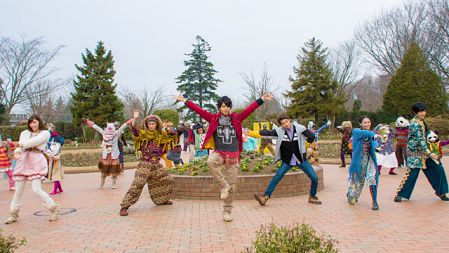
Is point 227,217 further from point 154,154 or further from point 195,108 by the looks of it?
point 154,154

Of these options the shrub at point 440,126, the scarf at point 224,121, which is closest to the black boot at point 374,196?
the scarf at point 224,121

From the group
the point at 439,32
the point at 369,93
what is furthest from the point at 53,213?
the point at 369,93

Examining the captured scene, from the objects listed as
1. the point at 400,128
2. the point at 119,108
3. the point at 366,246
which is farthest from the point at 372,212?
the point at 119,108

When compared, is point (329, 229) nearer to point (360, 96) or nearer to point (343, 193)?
point (343, 193)

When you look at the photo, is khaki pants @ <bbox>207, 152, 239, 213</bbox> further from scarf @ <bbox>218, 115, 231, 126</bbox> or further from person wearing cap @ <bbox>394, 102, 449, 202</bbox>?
person wearing cap @ <bbox>394, 102, 449, 202</bbox>

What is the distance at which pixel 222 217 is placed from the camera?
6312 mm

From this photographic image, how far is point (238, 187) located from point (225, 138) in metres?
1.96

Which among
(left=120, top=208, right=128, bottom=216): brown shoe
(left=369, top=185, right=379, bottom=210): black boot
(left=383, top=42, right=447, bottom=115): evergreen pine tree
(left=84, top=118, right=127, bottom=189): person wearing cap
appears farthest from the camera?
(left=383, top=42, right=447, bottom=115): evergreen pine tree

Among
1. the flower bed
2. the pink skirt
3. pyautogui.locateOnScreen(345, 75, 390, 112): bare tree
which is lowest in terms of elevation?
the flower bed

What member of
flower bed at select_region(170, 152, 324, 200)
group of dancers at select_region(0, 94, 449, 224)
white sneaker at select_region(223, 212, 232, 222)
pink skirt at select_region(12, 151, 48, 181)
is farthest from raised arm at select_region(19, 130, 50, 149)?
white sneaker at select_region(223, 212, 232, 222)

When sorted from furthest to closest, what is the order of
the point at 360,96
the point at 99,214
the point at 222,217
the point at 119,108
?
1. the point at 360,96
2. the point at 119,108
3. the point at 99,214
4. the point at 222,217

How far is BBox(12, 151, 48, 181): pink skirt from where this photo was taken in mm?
6367

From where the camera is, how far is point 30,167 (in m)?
6.44

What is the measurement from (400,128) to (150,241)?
9788 mm
